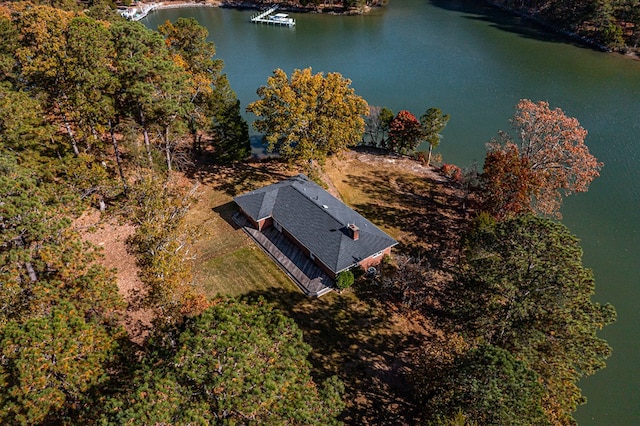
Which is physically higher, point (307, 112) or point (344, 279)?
point (307, 112)

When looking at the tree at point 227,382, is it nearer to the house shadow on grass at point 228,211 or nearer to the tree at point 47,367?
the tree at point 47,367

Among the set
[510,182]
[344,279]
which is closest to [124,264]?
[344,279]

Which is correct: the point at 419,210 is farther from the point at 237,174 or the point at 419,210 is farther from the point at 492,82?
the point at 492,82

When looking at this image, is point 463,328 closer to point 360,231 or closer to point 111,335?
point 360,231

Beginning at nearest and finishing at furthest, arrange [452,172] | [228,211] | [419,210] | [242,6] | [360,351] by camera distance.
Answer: [360,351] → [228,211] → [419,210] → [452,172] → [242,6]

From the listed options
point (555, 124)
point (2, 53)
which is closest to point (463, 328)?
point (555, 124)

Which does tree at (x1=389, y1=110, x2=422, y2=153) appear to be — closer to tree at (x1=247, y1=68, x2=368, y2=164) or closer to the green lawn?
tree at (x1=247, y1=68, x2=368, y2=164)

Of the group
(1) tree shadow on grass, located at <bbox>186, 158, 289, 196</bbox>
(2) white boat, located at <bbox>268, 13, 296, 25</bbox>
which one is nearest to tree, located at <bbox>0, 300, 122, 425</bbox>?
(1) tree shadow on grass, located at <bbox>186, 158, 289, 196</bbox>
